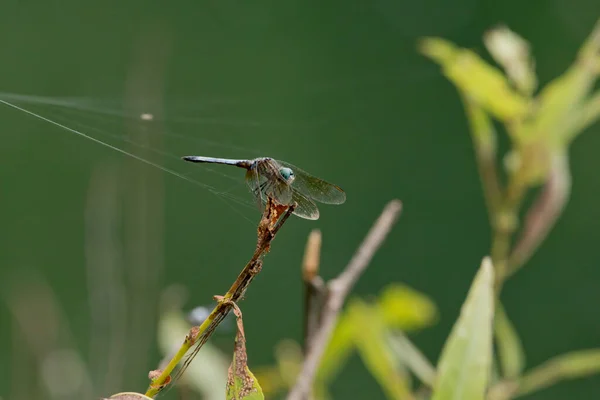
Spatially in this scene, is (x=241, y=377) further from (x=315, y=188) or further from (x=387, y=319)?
Answer: (x=387, y=319)

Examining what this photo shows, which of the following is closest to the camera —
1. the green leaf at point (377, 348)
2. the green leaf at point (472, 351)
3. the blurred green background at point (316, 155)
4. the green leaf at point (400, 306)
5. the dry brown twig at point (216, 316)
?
the dry brown twig at point (216, 316)

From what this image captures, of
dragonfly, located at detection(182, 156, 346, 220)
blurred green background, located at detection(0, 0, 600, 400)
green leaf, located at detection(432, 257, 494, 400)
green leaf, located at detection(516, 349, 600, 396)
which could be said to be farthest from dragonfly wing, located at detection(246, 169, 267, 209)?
blurred green background, located at detection(0, 0, 600, 400)

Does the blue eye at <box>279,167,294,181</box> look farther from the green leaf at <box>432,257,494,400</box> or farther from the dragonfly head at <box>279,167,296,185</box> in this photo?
the green leaf at <box>432,257,494,400</box>

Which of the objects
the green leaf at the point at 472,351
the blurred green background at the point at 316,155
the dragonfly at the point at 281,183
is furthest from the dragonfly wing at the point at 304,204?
the blurred green background at the point at 316,155

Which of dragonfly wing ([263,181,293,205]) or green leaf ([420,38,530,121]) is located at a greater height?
green leaf ([420,38,530,121])

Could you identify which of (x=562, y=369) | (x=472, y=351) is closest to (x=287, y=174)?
(x=472, y=351)

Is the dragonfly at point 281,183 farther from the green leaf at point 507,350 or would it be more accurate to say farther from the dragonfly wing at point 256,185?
the green leaf at point 507,350
